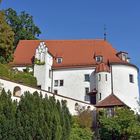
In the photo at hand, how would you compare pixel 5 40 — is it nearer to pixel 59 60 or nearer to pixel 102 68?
pixel 59 60

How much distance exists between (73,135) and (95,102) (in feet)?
55.7

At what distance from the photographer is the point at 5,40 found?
53812 mm

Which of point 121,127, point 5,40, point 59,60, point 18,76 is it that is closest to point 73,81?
point 59,60

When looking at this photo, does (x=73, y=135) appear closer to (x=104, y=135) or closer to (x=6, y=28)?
(x=104, y=135)

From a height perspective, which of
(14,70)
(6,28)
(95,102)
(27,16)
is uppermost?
(27,16)

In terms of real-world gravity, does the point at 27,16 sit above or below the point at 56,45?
above

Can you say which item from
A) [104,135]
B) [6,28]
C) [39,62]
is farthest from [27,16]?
[104,135]

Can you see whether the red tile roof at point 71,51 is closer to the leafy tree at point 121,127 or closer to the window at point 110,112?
the window at point 110,112

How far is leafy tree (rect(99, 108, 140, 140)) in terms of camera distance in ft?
159

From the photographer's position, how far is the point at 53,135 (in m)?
36.2

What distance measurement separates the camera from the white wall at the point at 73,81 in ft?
205

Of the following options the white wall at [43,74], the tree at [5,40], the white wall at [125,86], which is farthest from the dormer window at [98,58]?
the tree at [5,40]

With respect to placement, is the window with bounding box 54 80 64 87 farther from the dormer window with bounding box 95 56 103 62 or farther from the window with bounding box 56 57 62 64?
the dormer window with bounding box 95 56 103 62

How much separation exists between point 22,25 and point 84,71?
15.2 meters
